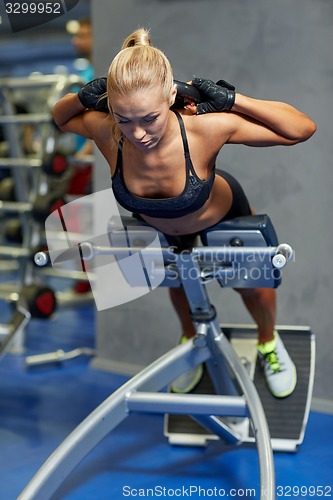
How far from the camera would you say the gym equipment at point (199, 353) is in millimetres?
2035

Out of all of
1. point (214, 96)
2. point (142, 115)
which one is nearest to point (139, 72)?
→ point (142, 115)

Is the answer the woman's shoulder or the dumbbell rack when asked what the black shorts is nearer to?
the woman's shoulder

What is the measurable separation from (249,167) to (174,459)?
1275mm

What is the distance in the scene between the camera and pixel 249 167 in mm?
2998

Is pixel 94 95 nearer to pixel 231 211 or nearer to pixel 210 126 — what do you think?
pixel 210 126

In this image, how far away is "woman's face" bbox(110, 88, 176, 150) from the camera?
1.74 m

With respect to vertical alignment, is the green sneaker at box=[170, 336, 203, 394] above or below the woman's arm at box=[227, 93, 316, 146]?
below

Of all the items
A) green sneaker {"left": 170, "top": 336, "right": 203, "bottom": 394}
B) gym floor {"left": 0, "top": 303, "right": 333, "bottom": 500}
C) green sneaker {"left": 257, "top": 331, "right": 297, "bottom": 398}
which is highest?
green sneaker {"left": 257, "top": 331, "right": 297, "bottom": 398}

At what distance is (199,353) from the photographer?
231 centimetres

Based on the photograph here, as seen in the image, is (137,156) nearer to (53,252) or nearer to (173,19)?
(53,252)

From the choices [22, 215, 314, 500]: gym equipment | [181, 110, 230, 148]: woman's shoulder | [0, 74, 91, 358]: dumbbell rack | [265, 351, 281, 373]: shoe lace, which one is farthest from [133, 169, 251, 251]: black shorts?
[0, 74, 91, 358]: dumbbell rack

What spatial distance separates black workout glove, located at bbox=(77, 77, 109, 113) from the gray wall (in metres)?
1.11

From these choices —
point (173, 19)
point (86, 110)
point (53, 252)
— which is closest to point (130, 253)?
point (53, 252)

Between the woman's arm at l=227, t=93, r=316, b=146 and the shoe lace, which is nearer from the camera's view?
the woman's arm at l=227, t=93, r=316, b=146
